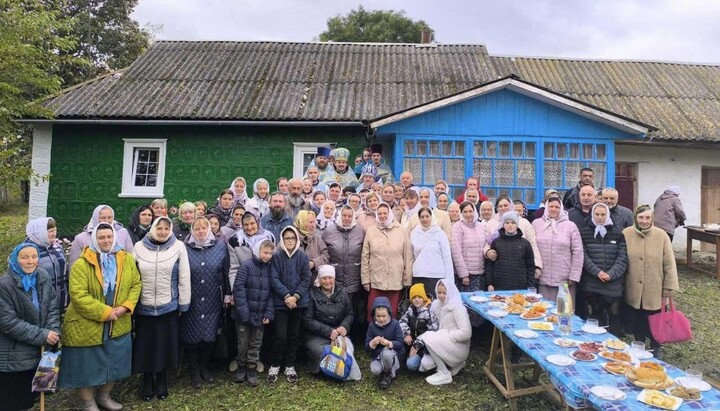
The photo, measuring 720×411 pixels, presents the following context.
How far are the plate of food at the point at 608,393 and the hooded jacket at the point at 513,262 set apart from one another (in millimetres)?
2222

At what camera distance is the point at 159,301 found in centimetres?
366

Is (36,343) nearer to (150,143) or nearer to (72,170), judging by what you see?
(150,143)

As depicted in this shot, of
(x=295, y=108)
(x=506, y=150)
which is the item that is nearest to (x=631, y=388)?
(x=506, y=150)

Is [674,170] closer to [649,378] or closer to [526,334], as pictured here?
[526,334]

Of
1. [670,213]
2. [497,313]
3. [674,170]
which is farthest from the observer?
[674,170]

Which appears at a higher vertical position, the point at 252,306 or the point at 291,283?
the point at 291,283

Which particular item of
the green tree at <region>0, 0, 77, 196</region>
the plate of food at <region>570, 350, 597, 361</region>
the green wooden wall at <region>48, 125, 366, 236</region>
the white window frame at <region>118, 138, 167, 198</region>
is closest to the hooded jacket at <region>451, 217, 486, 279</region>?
the plate of food at <region>570, 350, 597, 361</region>

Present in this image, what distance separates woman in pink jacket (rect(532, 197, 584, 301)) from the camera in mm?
4520

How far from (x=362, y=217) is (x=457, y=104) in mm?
4358

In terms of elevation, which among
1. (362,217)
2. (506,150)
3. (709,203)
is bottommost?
(362,217)

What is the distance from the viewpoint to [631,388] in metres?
2.45

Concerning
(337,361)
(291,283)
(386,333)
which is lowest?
(337,361)

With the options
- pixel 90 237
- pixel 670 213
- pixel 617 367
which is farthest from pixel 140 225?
pixel 670 213

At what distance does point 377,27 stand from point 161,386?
26842 mm
